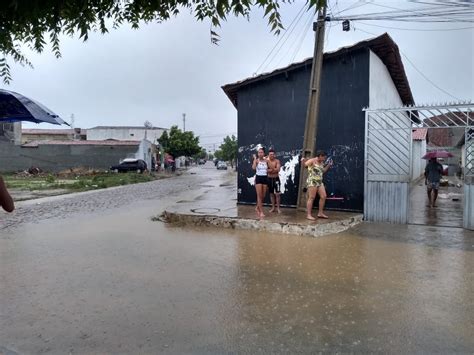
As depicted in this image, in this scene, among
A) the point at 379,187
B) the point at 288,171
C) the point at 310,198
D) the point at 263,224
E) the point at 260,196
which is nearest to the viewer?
the point at 263,224

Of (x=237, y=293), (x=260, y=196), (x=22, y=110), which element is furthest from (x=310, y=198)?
(x=22, y=110)

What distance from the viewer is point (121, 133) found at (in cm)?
6881

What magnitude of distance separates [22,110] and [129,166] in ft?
114

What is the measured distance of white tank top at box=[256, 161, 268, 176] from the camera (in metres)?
9.96

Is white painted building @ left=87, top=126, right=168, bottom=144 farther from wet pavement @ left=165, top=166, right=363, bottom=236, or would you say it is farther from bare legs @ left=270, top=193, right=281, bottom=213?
bare legs @ left=270, top=193, right=281, bottom=213

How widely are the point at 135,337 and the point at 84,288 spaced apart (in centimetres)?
157

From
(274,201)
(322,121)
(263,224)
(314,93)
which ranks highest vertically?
(314,93)

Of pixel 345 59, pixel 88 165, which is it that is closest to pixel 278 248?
pixel 345 59

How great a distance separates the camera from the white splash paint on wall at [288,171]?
11.3 m

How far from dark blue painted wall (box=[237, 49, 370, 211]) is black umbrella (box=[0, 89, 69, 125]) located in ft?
24.5

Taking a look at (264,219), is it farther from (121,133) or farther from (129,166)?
(121,133)

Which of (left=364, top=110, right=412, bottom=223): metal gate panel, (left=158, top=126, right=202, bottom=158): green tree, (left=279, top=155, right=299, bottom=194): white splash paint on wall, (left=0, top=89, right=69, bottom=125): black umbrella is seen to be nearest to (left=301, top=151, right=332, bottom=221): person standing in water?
(left=364, top=110, right=412, bottom=223): metal gate panel

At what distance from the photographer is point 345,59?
10500 mm

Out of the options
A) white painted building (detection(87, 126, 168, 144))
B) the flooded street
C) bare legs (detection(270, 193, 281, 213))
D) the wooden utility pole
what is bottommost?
the flooded street
